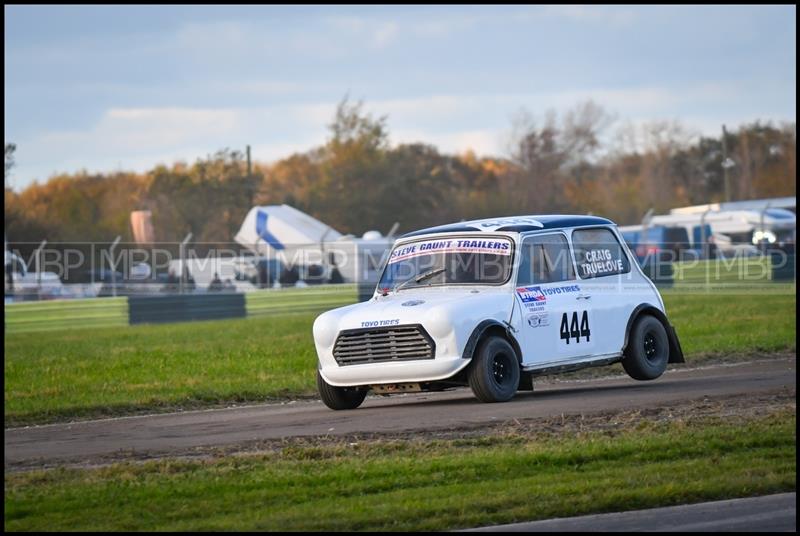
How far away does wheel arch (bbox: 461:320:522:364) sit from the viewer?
1257 centimetres

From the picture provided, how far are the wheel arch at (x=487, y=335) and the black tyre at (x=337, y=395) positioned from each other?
4.42 ft

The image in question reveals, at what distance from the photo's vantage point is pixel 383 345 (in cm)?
1283

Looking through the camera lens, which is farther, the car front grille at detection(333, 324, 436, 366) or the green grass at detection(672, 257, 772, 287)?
the green grass at detection(672, 257, 772, 287)

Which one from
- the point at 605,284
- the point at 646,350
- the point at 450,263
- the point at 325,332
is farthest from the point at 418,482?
the point at 646,350

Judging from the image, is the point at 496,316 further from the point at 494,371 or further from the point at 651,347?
the point at 651,347

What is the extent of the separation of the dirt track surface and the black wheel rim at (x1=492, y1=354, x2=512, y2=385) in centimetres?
25

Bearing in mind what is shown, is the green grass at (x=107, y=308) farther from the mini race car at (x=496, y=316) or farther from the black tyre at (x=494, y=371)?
the black tyre at (x=494, y=371)

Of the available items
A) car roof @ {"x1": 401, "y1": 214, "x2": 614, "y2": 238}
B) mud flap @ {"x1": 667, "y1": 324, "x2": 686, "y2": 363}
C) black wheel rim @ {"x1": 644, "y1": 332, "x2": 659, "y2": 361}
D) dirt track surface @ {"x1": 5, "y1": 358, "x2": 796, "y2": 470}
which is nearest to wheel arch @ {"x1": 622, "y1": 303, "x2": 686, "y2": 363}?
mud flap @ {"x1": 667, "y1": 324, "x2": 686, "y2": 363}

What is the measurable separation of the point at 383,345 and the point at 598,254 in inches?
117

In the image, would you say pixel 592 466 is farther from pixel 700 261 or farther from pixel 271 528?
pixel 700 261

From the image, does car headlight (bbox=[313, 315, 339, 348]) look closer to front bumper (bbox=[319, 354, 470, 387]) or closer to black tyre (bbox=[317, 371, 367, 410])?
front bumper (bbox=[319, 354, 470, 387])

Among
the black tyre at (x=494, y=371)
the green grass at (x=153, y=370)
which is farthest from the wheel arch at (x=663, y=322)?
the green grass at (x=153, y=370)

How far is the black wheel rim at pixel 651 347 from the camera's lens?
1477 cm

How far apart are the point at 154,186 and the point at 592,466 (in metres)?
66.5
